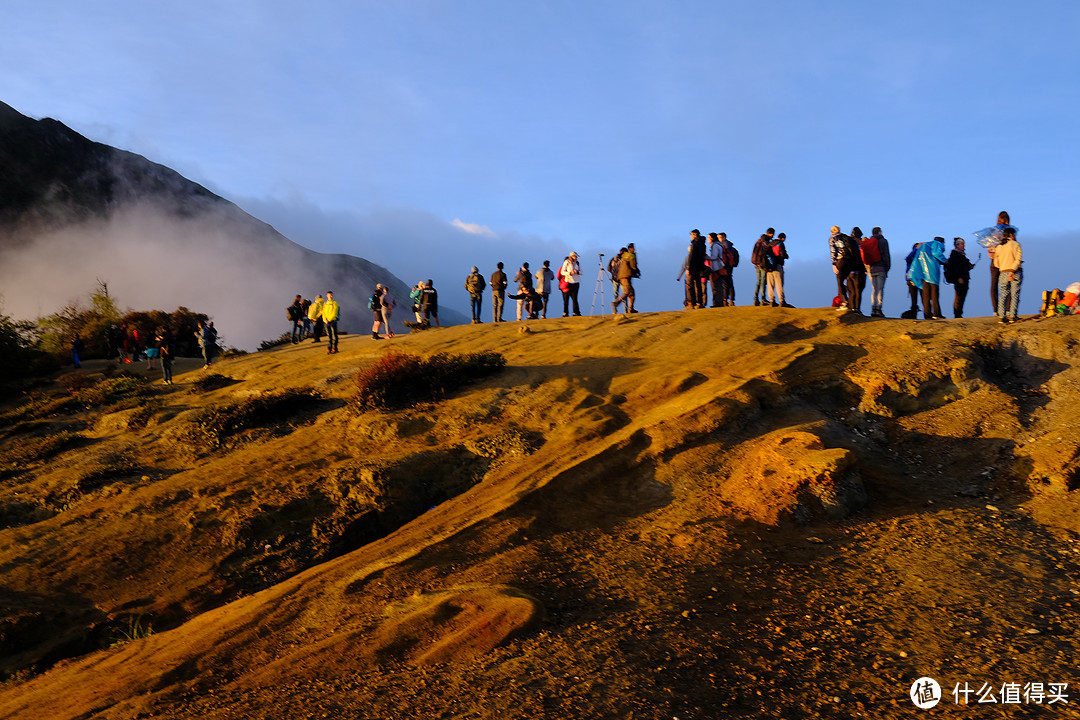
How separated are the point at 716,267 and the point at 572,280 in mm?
5037

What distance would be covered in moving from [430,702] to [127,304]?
89.7 metres

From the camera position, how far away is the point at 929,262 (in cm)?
1466

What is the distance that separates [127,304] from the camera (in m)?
80.0

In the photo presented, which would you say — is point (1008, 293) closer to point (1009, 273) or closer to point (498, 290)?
point (1009, 273)

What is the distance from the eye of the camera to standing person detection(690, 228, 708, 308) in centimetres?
1723

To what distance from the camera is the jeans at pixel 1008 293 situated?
1330 cm

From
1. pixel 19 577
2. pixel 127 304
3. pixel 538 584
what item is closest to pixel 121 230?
pixel 127 304

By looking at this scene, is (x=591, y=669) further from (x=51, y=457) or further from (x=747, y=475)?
(x=51, y=457)

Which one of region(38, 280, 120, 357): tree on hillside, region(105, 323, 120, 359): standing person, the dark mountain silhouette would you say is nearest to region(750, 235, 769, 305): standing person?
region(105, 323, 120, 359): standing person

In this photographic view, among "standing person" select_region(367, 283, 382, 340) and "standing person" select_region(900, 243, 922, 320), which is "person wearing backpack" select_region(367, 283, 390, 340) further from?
"standing person" select_region(900, 243, 922, 320)

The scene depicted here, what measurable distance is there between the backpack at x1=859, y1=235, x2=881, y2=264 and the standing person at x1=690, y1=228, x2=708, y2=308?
3927mm

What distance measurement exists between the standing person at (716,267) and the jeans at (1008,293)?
6.13 meters

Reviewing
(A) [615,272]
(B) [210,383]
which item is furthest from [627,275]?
(B) [210,383]

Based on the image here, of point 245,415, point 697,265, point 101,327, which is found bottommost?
point 245,415
